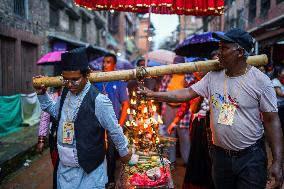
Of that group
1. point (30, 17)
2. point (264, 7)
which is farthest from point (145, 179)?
point (264, 7)

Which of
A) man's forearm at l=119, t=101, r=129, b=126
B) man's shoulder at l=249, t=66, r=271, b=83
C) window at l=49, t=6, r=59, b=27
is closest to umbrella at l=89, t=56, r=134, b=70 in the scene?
man's forearm at l=119, t=101, r=129, b=126

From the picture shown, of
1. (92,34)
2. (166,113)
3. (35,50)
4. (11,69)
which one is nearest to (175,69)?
(166,113)

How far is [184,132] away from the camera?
768cm

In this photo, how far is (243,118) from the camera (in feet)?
11.1

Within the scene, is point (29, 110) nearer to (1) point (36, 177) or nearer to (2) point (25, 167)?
(2) point (25, 167)

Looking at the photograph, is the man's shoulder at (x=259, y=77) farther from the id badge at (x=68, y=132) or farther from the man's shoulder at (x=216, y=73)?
the id badge at (x=68, y=132)

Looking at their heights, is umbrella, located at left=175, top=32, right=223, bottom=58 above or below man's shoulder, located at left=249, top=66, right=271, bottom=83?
above

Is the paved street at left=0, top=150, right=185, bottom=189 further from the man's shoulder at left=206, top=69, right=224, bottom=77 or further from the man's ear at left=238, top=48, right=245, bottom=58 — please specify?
the man's ear at left=238, top=48, right=245, bottom=58

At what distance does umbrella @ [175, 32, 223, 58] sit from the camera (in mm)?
8438

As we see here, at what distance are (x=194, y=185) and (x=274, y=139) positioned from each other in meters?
2.48

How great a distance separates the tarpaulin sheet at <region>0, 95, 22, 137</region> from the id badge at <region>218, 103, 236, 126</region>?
310 inches

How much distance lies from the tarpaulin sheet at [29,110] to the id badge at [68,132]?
878 centimetres

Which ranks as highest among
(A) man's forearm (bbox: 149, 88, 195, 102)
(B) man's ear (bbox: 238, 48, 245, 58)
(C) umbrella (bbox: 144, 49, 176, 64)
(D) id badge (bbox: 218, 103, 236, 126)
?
(C) umbrella (bbox: 144, 49, 176, 64)

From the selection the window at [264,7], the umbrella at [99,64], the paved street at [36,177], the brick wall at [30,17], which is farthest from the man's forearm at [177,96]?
the window at [264,7]
